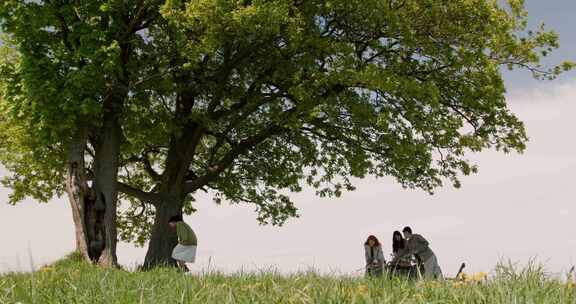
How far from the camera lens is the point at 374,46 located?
814 inches

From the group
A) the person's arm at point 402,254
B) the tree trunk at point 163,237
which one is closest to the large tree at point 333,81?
the tree trunk at point 163,237

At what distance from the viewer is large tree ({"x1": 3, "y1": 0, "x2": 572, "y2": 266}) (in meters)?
18.6

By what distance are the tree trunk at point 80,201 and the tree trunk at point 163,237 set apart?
9.78 ft

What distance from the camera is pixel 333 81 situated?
1875 centimetres

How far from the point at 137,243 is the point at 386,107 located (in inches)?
639

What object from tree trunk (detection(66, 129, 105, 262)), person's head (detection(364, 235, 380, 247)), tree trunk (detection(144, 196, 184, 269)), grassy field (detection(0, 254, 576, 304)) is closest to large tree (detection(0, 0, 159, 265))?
tree trunk (detection(66, 129, 105, 262))

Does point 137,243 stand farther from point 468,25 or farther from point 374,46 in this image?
point 468,25

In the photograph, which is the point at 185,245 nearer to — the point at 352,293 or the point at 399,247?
the point at 399,247

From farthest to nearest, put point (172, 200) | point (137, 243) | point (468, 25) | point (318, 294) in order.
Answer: point (137, 243) → point (172, 200) → point (468, 25) → point (318, 294)

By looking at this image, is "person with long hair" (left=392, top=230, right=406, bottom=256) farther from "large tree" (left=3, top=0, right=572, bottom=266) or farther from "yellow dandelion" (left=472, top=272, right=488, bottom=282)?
"yellow dandelion" (left=472, top=272, right=488, bottom=282)

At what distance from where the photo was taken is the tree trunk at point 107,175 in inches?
825

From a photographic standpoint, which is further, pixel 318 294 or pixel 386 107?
pixel 386 107

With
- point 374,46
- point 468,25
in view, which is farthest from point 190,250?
point 468,25

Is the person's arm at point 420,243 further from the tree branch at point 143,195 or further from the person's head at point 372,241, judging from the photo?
the tree branch at point 143,195
